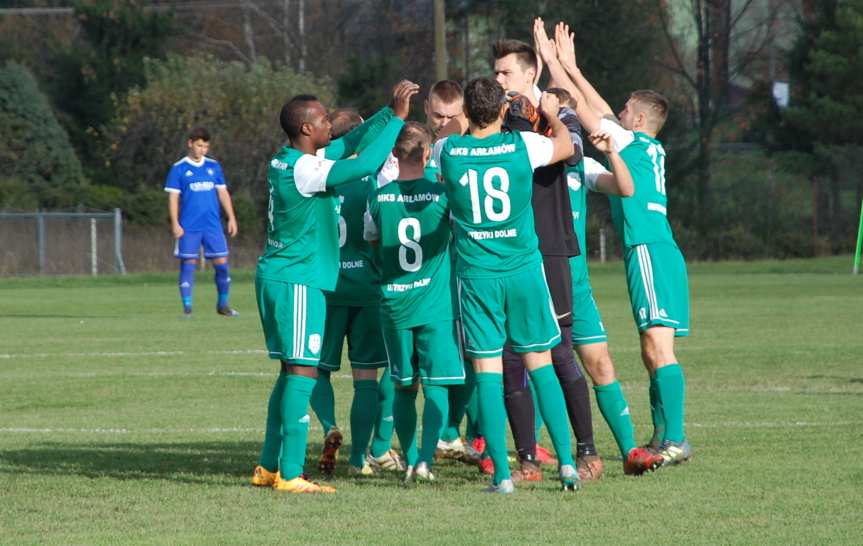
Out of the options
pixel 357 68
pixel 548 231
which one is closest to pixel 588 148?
pixel 357 68

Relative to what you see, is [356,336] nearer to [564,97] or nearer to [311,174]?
[311,174]

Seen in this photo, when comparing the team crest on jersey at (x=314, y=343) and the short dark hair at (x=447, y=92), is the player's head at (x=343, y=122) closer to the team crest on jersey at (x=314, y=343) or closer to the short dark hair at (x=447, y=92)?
the short dark hair at (x=447, y=92)

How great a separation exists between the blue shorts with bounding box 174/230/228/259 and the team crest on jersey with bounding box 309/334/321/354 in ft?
40.8

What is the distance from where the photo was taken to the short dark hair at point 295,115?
7.88 m

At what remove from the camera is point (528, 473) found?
26.2 feet

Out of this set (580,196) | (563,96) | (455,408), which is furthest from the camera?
(455,408)

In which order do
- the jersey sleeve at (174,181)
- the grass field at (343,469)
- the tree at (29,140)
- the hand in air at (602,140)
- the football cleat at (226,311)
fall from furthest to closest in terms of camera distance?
the tree at (29,140) → the football cleat at (226,311) → the jersey sleeve at (174,181) → the hand in air at (602,140) → the grass field at (343,469)

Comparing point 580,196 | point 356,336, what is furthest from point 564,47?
point 356,336

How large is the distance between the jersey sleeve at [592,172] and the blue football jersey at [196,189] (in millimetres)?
11841

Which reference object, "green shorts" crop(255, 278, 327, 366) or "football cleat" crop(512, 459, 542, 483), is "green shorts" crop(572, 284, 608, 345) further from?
"green shorts" crop(255, 278, 327, 366)

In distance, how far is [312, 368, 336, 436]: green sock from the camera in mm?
8828

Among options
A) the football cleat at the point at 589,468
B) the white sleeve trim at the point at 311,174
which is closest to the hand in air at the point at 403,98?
the white sleeve trim at the point at 311,174

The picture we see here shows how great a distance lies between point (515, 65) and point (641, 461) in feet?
7.33

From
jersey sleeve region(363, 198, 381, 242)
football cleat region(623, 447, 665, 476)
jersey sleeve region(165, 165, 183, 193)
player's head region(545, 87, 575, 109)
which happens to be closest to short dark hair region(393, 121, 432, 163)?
jersey sleeve region(363, 198, 381, 242)
